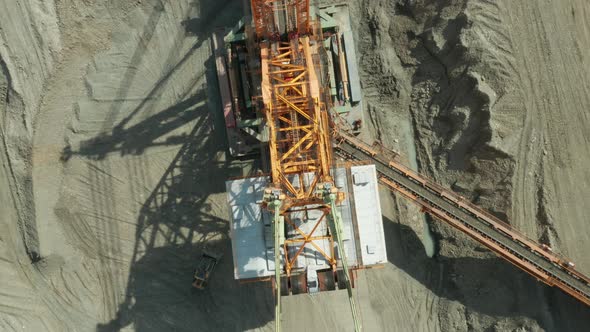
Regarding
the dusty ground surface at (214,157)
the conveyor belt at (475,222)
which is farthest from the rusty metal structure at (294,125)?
the dusty ground surface at (214,157)

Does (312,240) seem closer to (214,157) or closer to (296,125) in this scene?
(296,125)

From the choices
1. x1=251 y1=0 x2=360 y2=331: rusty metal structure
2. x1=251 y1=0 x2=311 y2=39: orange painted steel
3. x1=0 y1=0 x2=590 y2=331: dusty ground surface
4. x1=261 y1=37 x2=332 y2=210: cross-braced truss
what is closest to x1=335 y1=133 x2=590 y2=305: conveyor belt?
x1=0 y1=0 x2=590 y2=331: dusty ground surface

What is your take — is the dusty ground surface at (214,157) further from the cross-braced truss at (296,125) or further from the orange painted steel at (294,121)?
the cross-braced truss at (296,125)

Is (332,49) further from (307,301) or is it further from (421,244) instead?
(307,301)

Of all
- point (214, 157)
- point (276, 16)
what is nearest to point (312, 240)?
point (214, 157)

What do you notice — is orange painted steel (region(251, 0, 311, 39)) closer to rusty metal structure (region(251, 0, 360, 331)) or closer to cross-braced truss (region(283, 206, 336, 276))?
rusty metal structure (region(251, 0, 360, 331))
